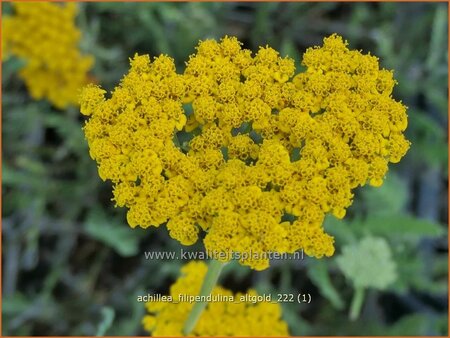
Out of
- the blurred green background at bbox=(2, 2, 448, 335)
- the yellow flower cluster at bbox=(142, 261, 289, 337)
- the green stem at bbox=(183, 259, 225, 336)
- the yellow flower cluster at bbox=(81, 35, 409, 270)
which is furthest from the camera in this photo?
the blurred green background at bbox=(2, 2, 448, 335)

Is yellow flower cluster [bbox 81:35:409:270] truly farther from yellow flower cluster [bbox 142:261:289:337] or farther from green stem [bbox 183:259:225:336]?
yellow flower cluster [bbox 142:261:289:337]

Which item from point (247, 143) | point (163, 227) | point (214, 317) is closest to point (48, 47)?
point (163, 227)

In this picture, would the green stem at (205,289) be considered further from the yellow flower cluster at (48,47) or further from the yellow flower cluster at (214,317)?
the yellow flower cluster at (48,47)

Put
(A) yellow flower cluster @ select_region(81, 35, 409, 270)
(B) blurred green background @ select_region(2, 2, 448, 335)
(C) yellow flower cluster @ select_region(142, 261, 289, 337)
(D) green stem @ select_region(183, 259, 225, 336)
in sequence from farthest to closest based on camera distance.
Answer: (B) blurred green background @ select_region(2, 2, 448, 335)
(C) yellow flower cluster @ select_region(142, 261, 289, 337)
(D) green stem @ select_region(183, 259, 225, 336)
(A) yellow flower cluster @ select_region(81, 35, 409, 270)

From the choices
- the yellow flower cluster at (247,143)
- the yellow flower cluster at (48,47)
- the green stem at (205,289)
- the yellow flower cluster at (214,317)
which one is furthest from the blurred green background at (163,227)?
the yellow flower cluster at (247,143)

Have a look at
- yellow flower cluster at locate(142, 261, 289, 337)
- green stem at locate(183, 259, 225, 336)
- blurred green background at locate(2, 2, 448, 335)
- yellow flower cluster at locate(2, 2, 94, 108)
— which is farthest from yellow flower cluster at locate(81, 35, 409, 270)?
yellow flower cluster at locate(2, 2, 94, 108)

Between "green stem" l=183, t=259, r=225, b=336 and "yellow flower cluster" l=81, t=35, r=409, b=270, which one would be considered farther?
"green stem" l=183, t=259, r=225, b=336
